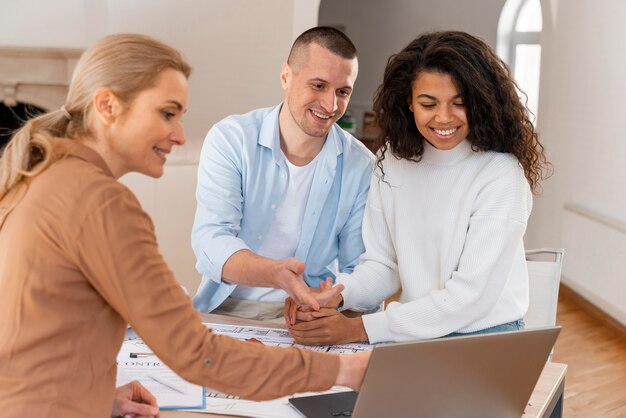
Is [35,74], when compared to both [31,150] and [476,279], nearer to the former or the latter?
[476,279]

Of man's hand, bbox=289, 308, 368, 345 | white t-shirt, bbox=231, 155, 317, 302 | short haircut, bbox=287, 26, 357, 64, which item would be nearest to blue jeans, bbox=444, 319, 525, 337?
man's hand, bbox=289, 308, 368, 345

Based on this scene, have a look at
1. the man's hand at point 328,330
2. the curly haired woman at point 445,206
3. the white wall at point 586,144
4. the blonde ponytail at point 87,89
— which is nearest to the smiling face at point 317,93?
the curly haired woman at point 445,206

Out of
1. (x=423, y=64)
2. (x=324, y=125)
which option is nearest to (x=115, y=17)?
(x=324, y=125)

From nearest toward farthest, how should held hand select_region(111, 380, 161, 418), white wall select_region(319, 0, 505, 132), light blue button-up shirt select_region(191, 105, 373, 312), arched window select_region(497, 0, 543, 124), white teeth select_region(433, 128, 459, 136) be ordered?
held hand select_region(111, 380, 161, 418), white teeth select_region(433, 128, 459, 136), light blue button-up shirt select_region(191, 105, 373, 312), arched window select_region(497, 0, 543, 124), white wall select_region(319, 0, 505, 132)

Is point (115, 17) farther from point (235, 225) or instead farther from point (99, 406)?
point (99, 406)

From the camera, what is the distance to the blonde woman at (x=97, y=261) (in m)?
1.29

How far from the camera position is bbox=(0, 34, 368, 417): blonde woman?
1.29 meters

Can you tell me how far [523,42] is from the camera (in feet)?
26.7

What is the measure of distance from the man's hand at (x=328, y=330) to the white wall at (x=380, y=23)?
275 inches

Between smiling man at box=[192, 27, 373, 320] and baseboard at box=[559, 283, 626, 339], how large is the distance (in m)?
3.03

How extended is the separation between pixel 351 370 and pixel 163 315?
1.18 ft

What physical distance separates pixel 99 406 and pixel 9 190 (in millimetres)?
362

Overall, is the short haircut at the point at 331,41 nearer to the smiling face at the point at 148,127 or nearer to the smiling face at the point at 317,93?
the smiling face at the point at 317,93

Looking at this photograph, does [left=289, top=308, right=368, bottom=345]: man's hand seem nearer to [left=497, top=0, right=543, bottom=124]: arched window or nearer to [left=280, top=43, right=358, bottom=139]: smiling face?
[left=280, top=43, right=358, bottom=139]: smiling face
